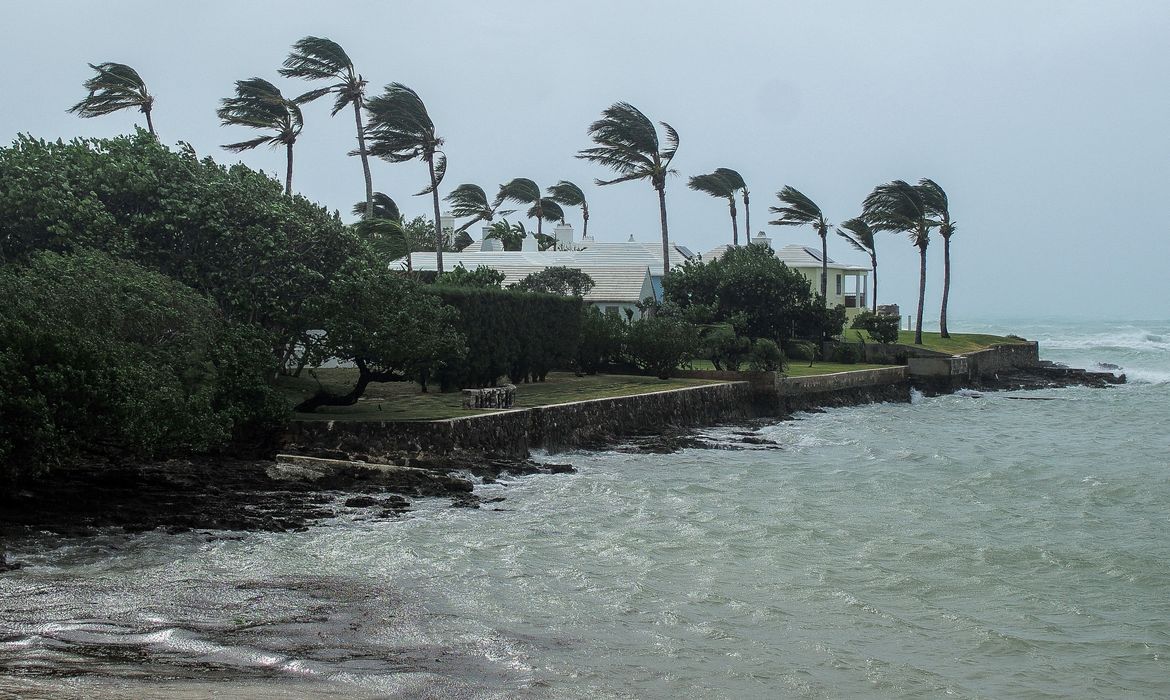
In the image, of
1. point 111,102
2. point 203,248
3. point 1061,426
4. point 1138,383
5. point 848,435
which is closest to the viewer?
point 203,248

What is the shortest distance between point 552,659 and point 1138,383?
60038 mm

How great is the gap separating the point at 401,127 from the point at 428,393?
804 inches

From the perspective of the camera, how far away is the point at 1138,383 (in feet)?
206

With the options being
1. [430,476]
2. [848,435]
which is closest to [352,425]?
[430,476]

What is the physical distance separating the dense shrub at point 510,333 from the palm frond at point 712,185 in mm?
44434

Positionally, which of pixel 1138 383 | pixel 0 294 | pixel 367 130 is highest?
pixel 367 130

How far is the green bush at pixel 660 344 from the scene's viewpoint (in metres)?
37.5

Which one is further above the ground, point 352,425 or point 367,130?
point 367,130

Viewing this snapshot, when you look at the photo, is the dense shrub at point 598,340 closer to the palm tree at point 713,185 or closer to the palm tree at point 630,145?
the palm tree at point 630,145

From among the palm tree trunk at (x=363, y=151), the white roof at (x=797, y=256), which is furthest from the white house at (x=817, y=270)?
the palm tree trunk at (x=363, y=151)

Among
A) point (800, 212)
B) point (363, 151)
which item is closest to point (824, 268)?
point (800, 212)

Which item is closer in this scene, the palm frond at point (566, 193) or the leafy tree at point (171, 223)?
the leafy tree at point (171, 223)

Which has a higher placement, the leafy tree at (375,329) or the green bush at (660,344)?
the leafy tree at (375,329)

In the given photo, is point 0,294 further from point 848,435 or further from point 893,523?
point 848,435
